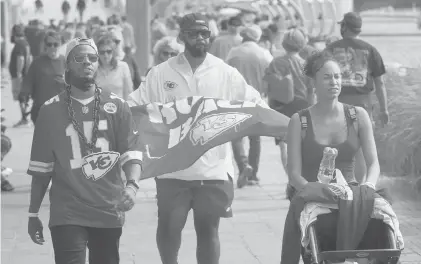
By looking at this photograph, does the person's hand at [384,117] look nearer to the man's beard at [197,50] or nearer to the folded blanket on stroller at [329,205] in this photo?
the man's beard at [197,50]

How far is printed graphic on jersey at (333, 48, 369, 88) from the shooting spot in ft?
32.0

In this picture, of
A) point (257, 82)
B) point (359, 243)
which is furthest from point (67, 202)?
point (257, 82)

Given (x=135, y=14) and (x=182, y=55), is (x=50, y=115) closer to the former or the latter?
(x=182, y=55)

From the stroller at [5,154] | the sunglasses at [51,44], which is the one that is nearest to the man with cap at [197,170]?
the stroller at [5,154]

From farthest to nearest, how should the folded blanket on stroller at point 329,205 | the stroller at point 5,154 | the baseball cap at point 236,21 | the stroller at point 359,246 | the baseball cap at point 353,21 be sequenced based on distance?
the baseball cap at point 236,21
the stroller at point 5,154
the baseball cap at point 353,21
the folded blanket on stroller at point 329,205
the stroller at point 359,246

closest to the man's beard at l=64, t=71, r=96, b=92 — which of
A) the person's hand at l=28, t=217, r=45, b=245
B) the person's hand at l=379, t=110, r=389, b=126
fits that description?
the person's hand at l=28, t=217, r=45, b=245

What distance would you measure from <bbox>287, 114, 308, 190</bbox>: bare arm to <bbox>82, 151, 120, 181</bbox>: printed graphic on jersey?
0.98 metres

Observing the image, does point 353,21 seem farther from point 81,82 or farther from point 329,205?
point 81,82

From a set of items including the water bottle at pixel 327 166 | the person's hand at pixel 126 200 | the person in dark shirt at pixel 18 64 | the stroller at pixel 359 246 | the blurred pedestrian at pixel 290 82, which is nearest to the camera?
the stroller at pixel 359 246

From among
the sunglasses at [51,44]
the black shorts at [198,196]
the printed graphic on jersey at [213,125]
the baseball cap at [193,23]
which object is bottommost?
the sunglasses at [51,44]

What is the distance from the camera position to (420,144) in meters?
10.5

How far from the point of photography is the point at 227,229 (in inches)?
365

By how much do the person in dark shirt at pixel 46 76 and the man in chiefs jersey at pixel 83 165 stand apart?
20.0 feet

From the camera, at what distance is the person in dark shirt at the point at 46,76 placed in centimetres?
1148
